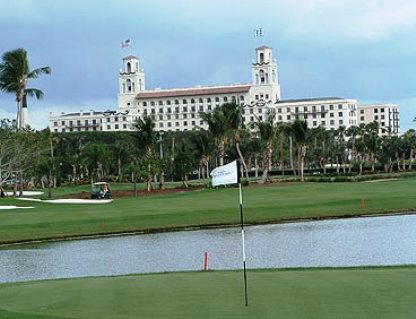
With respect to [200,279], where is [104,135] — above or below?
above

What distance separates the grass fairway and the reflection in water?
6040 millimetres

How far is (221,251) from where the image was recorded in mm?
29344

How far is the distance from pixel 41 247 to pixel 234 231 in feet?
32.4

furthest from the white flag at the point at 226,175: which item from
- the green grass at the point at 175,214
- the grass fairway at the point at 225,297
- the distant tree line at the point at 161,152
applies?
the distant tree line at the point at 161,152

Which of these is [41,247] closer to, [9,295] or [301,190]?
[9,295]

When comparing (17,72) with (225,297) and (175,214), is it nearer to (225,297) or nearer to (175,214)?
(175,214)

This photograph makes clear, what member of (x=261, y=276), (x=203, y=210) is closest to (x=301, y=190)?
(x=203, y=210)

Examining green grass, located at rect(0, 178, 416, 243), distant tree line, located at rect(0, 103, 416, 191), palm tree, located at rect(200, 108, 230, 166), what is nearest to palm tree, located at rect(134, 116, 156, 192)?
distant tree line, located at rect(0, 103, 416, 191)

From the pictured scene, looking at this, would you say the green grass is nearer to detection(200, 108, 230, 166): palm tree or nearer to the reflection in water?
the reflection in water

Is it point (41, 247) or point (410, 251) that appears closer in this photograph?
point (410, 251)

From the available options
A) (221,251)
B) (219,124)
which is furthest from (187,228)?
(219,124)

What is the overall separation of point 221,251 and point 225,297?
14409mm

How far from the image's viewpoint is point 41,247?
114 feet

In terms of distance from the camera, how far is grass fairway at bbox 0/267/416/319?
43.8 ft
